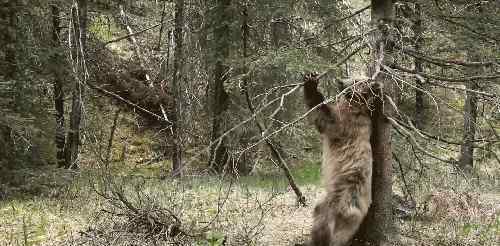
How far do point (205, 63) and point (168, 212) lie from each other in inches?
372

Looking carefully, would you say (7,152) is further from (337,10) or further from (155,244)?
(337,10)

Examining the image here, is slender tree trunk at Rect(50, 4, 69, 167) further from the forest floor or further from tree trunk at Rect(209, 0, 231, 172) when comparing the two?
tree trunk at Rect(209, 0, 231, 172)

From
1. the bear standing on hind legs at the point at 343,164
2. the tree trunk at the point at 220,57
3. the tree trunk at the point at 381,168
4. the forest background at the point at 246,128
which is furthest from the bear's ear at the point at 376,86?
the tree trunk at the point at 220,57

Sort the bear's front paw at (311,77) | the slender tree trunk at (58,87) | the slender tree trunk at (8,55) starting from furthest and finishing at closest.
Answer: the slender tree trunk at (58,87) → the slender tree trunk at (8,55) → the bear's front paw at (311,77)

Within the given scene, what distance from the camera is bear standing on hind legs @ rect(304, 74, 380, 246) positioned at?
5.81 m

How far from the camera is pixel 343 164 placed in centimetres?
592

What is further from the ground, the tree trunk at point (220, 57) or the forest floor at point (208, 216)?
the tree trunk at point (220, 57)

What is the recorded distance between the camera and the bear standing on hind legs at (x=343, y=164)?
5809mm

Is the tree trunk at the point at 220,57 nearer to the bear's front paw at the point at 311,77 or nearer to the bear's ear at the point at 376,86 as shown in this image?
the bear's front paw at the point at 311,77

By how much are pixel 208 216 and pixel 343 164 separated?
133 inches

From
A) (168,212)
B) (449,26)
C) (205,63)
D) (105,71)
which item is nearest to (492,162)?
(205,63)

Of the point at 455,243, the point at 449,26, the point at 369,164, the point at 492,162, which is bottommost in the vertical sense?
the point at 492,162

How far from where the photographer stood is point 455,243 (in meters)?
7.62

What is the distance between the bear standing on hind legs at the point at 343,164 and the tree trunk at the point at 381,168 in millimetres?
354
